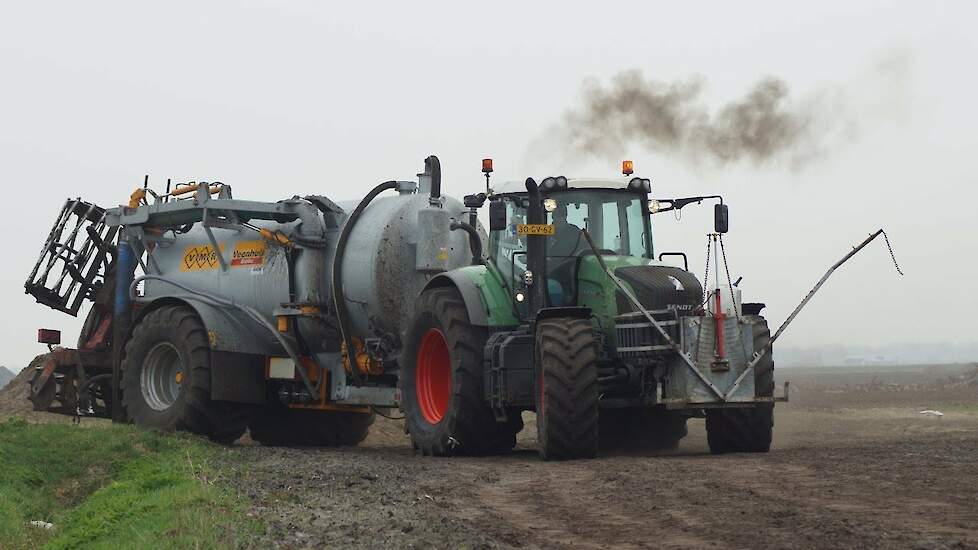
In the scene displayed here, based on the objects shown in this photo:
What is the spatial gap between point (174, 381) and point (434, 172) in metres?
5.00

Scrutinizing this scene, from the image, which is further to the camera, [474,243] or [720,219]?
[474,243]

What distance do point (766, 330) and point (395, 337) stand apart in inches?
217

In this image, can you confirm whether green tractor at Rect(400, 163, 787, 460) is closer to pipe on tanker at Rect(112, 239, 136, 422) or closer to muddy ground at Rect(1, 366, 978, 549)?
muddy ground at Rect(1, 366, 978, 549)

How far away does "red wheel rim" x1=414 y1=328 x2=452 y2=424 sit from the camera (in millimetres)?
17188

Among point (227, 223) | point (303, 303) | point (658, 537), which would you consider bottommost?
point (658, 537)

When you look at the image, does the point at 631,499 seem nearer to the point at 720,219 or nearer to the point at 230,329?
the point at 720,219

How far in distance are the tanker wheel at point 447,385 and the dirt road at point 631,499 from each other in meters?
0.38

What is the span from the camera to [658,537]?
30.5 ft

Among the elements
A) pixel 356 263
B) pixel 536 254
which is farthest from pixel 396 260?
pixel 536 254

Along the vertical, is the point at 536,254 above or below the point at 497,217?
below

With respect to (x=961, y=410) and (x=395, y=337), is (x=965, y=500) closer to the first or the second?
(x=395, y=337)

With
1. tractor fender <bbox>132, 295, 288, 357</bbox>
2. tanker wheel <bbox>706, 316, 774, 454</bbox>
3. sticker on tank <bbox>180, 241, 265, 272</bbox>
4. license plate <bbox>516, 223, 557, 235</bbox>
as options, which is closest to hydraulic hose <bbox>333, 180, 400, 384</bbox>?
tractor fender <bbox>132, 295, 288, 357</bbox>

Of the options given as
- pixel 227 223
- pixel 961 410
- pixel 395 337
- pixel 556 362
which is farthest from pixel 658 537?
pixel 961 410

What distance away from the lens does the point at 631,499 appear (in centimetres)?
1120
